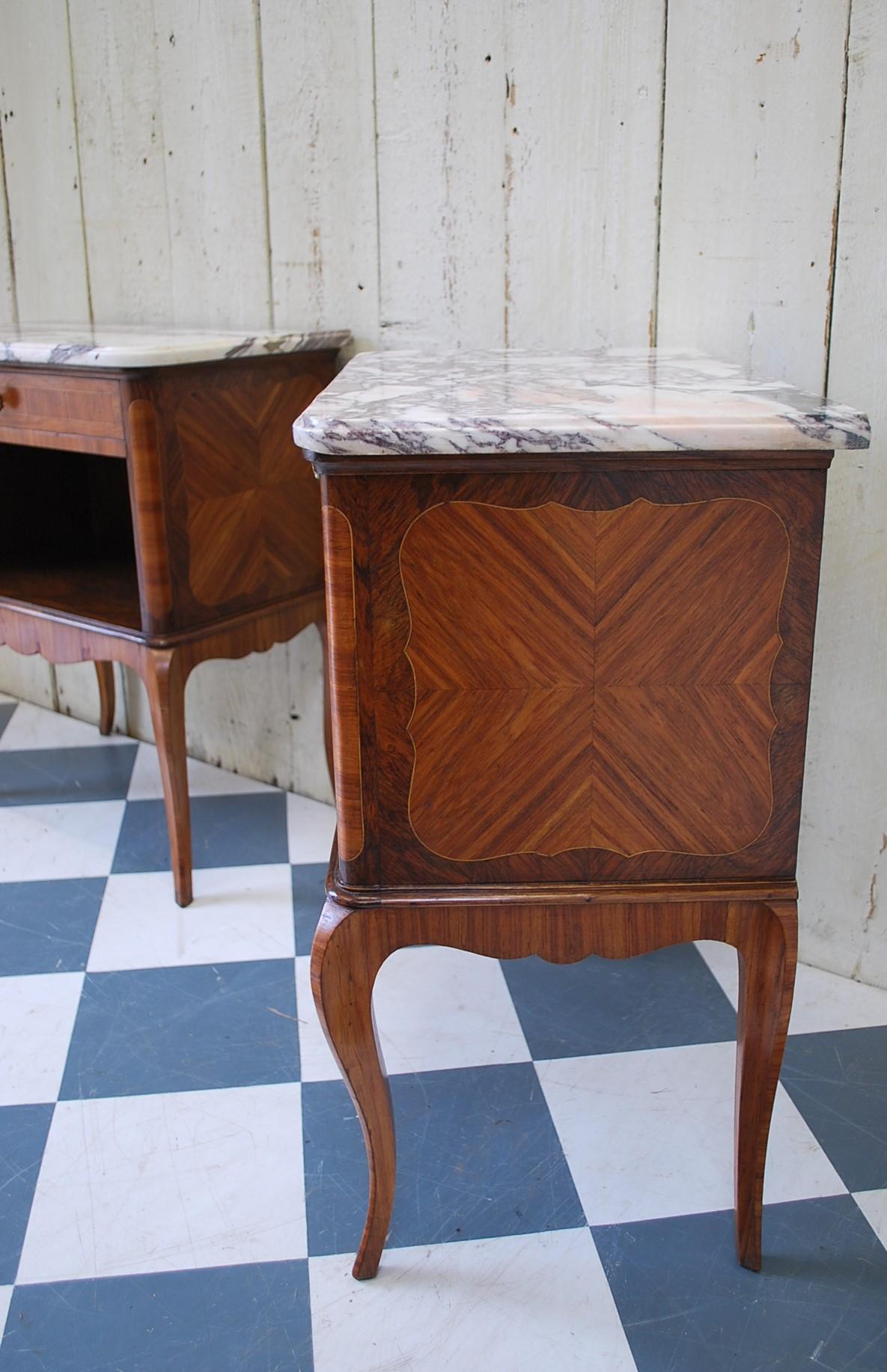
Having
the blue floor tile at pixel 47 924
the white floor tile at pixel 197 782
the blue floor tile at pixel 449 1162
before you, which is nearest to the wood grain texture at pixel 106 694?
the white floor tile at pixel 197 782

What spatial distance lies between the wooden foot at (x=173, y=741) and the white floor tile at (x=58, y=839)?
0.19m

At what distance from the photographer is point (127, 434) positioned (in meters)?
1.58

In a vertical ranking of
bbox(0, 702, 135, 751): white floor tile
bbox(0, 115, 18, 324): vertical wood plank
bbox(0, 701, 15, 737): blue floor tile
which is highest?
bbox(0, 115, 18, 324): vertical wood plank

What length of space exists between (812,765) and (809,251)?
2.15ft

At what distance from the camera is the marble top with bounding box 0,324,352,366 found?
60.7 inches

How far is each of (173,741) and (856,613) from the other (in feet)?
3.18

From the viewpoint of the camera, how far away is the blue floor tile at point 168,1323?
41.2 inches

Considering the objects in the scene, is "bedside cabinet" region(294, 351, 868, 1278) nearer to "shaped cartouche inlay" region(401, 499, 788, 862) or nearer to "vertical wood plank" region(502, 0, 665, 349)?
"shaped cartouche inlay" region(401, 499, 788, 862)

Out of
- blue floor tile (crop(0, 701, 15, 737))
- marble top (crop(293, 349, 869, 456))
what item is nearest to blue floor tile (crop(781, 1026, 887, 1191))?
marble top (crop(293, 349, 869, 456))

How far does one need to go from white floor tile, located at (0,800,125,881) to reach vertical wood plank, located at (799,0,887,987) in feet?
3.67

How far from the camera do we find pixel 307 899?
183 cm

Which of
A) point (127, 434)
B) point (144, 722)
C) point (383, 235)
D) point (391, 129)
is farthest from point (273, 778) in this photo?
point (391, 129)

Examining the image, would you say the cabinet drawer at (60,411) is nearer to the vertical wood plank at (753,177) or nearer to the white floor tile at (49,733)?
the vertical wood plank at (753,177)

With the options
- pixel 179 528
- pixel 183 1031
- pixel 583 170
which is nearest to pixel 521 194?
pixel 583 170
